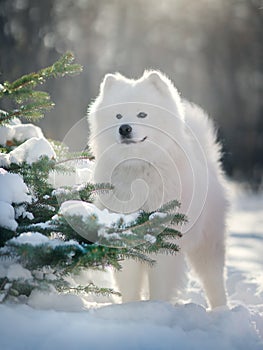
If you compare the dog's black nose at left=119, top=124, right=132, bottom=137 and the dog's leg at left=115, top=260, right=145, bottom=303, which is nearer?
the dog's black nose at left=119, top=124, right=132, bottom=137

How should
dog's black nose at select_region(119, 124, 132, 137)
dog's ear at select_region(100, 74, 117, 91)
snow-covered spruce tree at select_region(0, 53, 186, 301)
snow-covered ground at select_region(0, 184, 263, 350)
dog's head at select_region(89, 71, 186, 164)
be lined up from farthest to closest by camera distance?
dog's ear at select_region(100, 74, 117, 91) < dog's head at select_region(89, 71, 186, 164) < dog's black nose at select_region(119, 124, 132, 137) < snow-covered spruce tree at select_region(0, 53, 186, 301) < snow-covered ground at select_region(0, 184, 263, 350)

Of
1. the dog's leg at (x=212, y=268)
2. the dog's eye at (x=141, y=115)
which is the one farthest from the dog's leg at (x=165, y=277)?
the dog's eye at (x=141, y=115)

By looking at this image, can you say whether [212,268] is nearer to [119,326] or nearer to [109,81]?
[109,81]

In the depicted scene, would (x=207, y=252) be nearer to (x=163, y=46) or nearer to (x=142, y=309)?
(x=142, y=309)

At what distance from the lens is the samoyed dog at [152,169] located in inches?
131

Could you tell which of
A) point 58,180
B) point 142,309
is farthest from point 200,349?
point 58,180

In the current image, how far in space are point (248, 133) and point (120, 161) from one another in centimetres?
1242

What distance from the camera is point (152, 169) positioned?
340 centimetres

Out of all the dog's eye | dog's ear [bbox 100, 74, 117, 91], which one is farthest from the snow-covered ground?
dog's ear [bbox 100, 74, 117, 91]

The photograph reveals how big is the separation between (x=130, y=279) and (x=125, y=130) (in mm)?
944

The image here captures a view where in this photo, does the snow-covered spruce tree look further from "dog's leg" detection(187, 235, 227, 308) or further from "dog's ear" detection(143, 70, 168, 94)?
"dog's leg" detection(187, 235, 227, 308)

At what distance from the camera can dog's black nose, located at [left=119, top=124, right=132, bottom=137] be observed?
10.6 ft

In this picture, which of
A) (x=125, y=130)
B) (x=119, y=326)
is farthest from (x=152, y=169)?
(x=119, y=326)

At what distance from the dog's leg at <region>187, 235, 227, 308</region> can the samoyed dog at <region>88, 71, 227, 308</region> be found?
0.09 feet
